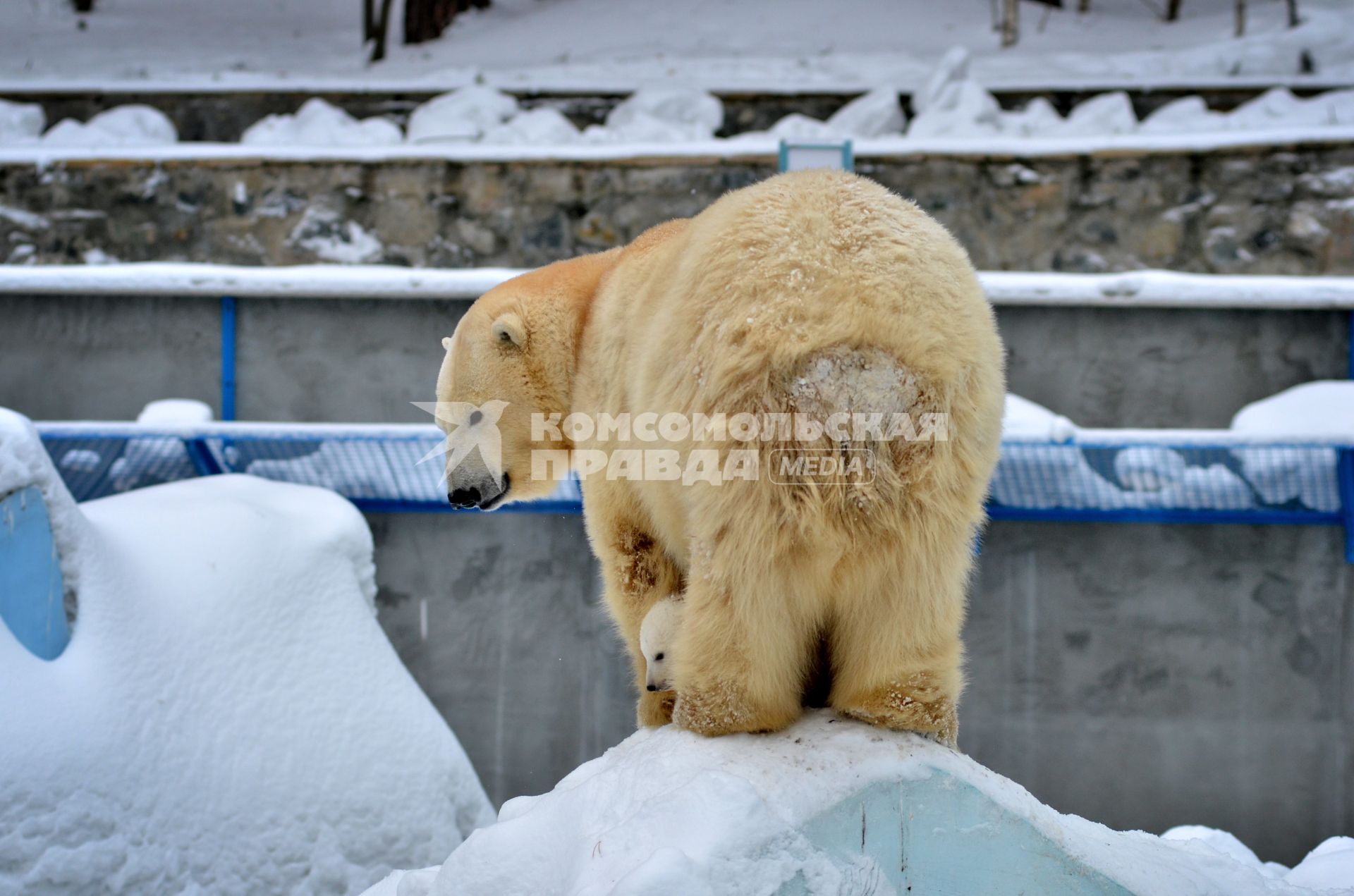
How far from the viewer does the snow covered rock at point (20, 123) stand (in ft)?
28.4

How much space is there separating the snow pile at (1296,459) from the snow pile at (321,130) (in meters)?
6.28

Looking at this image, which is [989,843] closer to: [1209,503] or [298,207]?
[1209,503]

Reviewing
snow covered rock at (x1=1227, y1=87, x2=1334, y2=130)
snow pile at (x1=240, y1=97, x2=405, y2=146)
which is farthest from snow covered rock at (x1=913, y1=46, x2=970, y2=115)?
snow pile at (x1=240, y1=97, x2=405, y2=146)

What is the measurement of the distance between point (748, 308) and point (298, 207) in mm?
5904

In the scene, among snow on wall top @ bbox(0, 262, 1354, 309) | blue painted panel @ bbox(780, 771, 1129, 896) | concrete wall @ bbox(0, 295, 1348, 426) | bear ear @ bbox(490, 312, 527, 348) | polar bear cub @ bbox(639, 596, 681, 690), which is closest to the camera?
blue painted panel @ bbox(780, 771, 1129, 896)

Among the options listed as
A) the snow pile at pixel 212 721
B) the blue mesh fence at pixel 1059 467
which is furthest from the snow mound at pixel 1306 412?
the snow pile at pixel 212 721

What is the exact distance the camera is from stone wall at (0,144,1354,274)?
22.0 ft

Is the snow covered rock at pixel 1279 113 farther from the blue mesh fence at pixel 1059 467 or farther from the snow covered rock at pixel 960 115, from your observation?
the blue mesh fence at pixel 1059 467

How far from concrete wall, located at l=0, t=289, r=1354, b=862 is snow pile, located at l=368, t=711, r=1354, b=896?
3034 mm

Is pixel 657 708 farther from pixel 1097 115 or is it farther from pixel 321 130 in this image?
pixel 321 130

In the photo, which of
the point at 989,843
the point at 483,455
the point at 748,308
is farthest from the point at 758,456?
the point at 483,455

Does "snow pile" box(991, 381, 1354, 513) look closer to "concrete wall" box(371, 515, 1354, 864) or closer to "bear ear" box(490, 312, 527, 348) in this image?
"concrete wall" box(371, 515, 1354, 864)

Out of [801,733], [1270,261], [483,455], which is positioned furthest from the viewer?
[1270,261]

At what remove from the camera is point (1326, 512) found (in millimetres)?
4945
